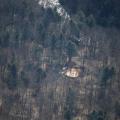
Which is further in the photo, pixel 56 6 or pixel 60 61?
pixel 56 6

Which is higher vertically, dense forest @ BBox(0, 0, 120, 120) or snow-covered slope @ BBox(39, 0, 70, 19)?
snow-covered slope @ BBox(39, 0, 70, 19)

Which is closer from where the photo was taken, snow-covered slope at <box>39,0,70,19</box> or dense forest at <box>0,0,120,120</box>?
dense forest at <box>0,0,120,120</box>

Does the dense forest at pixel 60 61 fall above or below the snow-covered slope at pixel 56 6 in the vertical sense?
below

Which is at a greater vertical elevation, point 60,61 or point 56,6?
point 56,6

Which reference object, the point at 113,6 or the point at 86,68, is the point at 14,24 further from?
the point at 113,6
